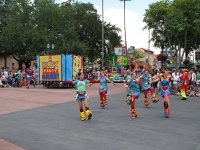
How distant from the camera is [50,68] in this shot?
2816 cm

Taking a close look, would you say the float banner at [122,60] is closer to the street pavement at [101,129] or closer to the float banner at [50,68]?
the float banner at [50,68]

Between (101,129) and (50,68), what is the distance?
18.4 m

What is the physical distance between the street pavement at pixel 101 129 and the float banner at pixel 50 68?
41.8 feet

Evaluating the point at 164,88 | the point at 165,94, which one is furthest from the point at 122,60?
the point at 165,94

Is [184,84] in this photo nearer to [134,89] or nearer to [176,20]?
[134,89]

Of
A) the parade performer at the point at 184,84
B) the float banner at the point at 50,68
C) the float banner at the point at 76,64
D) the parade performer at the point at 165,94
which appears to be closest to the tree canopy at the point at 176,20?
the float banner at the point at 76,64

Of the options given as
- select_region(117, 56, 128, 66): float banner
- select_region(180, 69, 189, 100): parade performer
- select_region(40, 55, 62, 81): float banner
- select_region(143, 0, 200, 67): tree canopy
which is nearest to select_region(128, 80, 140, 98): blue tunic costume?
select_region(180, 69, 189, 100): parade performer

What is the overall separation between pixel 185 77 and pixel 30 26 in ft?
114

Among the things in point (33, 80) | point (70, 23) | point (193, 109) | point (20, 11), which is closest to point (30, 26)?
point (20, 11)

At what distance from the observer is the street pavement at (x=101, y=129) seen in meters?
8.32

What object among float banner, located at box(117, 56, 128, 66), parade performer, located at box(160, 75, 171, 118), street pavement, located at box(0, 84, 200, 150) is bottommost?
street pavement, located at box(0, 84, 200, 150)

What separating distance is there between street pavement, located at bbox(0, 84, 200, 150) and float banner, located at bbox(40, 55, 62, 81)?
12.7 meters

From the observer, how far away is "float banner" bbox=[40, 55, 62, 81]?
91.0 feet

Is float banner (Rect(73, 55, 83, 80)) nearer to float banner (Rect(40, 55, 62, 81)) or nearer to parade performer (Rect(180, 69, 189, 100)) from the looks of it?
float banner (Rect(40, 55, 62, 81))
